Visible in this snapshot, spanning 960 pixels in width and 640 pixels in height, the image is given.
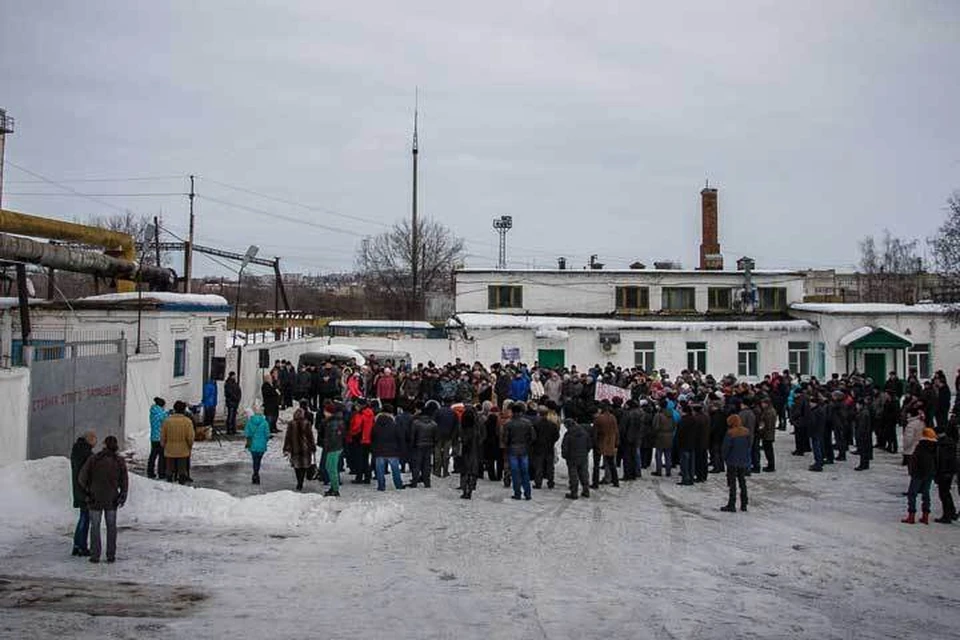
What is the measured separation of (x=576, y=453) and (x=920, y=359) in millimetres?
26860

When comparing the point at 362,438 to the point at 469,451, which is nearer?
the point at 469,451

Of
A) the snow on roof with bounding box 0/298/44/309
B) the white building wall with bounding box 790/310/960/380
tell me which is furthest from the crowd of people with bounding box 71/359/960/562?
the white building wall with bounding box 790/310/960/380

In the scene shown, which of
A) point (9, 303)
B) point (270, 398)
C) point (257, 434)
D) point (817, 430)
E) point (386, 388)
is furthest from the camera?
point (9, 303)

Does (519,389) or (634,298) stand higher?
(634,298)

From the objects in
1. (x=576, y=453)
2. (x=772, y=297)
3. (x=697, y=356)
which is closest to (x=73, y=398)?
(x=576, y=453)

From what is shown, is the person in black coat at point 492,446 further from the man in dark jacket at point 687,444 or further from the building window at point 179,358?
the building window at point 179,358

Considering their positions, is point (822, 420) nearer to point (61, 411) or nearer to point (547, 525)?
point (547, 525)

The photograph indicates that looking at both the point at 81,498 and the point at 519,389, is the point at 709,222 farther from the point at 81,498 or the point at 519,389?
the point at 81,498

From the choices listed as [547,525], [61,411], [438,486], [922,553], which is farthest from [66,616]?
[922,553]

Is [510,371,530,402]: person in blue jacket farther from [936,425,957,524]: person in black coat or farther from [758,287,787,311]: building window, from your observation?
[758,287,787,311]: building window

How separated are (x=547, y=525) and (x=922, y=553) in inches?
206

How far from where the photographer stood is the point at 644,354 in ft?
123

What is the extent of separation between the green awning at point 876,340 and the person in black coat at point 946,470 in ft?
74.4

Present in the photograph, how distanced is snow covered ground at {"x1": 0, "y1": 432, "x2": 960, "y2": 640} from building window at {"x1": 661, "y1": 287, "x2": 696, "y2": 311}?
88.3ft
